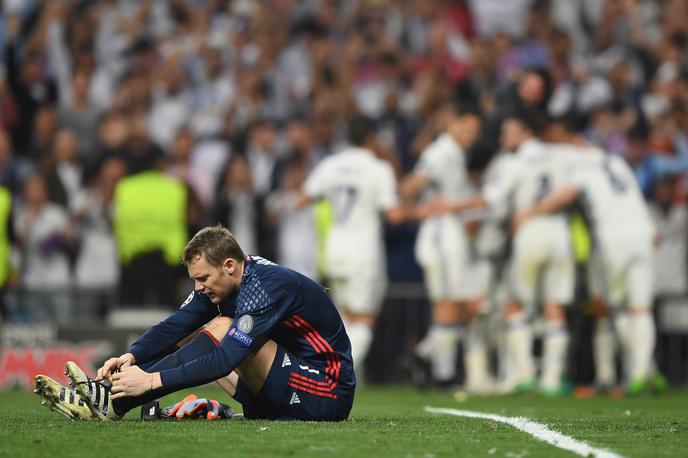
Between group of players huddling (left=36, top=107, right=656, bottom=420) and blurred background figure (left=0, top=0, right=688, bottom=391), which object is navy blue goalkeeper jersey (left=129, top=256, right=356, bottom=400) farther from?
blurred background figure (left=0, top=0, right=688, bottom=391)

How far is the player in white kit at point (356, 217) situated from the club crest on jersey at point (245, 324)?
6.52 m

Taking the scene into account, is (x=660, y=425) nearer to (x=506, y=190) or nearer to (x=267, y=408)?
(x=267, y=408)

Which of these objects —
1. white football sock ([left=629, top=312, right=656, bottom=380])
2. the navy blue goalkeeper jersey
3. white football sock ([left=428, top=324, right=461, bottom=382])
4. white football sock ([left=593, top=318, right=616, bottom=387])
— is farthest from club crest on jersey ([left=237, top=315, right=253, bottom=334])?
white football sock ([left=593, top=318, right=616, bottom=387])

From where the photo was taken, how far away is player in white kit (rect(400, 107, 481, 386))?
1389 cm

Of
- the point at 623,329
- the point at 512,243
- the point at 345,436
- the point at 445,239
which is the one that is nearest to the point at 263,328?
the point at 345,436

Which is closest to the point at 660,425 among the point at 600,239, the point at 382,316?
the point at 600,239

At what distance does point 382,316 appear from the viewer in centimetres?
1571

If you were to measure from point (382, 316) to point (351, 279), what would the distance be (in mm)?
1880

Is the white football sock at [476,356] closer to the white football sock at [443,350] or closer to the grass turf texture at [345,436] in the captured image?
the white football sock at [443,350]

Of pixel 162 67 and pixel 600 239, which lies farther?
pixel 162 67

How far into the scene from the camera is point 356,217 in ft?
45.9

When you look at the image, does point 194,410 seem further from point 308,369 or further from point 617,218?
point 617,218

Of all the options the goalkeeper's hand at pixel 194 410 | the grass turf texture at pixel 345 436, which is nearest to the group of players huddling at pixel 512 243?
the grass turf texture at pixel 345 436

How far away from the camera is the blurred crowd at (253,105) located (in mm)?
14977
